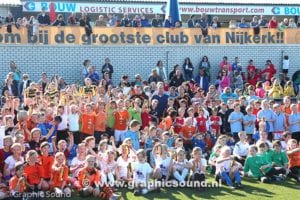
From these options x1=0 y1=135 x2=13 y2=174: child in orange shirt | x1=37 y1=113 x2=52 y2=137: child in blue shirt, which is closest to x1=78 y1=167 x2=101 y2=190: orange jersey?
x1=0 y1=135 x2=13 y2=174: child in orange shirt

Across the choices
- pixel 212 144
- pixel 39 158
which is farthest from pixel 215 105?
pixel 39 158

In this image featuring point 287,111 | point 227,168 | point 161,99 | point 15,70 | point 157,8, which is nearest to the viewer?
point 227,168

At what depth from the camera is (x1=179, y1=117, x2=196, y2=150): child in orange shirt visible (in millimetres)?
12938

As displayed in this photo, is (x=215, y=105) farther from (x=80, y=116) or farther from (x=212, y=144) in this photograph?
(x=80, y=116)

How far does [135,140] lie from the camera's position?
11930 mm

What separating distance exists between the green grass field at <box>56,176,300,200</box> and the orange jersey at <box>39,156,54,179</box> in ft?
2.23

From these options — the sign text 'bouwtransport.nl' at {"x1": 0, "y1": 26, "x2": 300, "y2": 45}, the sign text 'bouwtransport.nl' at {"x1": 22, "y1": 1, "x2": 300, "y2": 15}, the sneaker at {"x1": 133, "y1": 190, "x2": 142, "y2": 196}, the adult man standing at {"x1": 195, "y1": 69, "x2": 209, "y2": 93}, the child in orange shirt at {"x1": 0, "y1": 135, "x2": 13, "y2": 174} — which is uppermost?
the sign text 'bouwtransport.nl' at {"x1": 22, "y1": 1, "x2": 300, "y2": 15}

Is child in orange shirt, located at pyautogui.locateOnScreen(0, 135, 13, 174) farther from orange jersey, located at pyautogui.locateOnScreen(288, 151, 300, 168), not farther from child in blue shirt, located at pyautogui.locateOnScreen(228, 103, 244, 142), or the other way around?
orange jersey, located at pyautogui.locateOnScreen(288, 151, 300, 168)

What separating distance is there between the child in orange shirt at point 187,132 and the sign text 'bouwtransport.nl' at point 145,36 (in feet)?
23.8

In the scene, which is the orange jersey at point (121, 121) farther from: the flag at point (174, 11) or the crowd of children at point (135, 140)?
the flag at point (174, 11)

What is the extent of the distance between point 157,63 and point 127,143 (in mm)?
8398

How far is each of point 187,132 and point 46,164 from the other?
456 cm

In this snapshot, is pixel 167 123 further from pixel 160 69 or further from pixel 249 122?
pixel 160 69

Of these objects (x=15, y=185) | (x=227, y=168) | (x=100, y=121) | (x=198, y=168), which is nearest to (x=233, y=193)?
(x=227, y=168)
